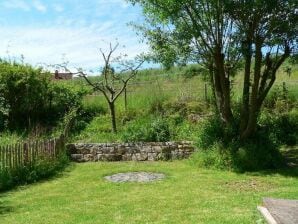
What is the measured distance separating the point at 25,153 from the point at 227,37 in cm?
709

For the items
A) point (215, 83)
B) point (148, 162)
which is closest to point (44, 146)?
point (148, 162)

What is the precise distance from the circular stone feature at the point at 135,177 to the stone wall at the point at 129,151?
117 inches

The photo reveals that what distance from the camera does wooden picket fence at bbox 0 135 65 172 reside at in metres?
12.8

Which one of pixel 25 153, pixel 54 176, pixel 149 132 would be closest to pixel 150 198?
pixel 54 176

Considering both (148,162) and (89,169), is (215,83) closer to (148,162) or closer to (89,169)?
(148,162)

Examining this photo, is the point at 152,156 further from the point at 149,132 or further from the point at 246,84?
the point at 246,84

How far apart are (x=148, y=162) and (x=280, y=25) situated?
5984 millimetres

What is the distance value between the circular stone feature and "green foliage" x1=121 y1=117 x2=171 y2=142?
13.9 ft

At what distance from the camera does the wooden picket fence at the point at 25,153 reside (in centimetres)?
1283

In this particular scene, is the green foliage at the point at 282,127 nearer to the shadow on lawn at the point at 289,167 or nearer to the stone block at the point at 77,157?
the shadow on lawn at the point at 289,167

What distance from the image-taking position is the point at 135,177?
44.1 feet

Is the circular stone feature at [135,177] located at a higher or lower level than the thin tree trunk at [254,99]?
lower

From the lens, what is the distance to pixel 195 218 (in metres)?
8.58

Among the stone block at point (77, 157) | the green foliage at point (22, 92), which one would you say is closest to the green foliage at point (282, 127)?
the stone block at point (77, 157)
